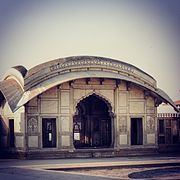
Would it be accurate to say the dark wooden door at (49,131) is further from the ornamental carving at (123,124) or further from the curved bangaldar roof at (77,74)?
the ornamental carving at (123,124)

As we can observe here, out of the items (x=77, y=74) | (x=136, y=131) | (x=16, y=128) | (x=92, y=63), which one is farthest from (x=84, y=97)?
(x=16, y=128)

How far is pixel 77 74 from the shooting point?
1677 centimetres

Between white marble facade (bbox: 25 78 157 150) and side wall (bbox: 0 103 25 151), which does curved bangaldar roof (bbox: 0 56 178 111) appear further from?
side wall (bbox: 0 103 25 151)

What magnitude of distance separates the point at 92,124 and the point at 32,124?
3732 millimetres

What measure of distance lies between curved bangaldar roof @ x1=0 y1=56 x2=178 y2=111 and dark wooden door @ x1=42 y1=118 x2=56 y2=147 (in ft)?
5.03

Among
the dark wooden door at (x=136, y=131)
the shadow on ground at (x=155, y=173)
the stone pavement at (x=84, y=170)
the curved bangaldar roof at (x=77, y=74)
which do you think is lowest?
the shadow on ground at (x=155, y=173)

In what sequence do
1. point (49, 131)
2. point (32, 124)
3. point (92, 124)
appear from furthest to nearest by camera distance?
point (92, 124)
point (49, 131)
point (32, 124)

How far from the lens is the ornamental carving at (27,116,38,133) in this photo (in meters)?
16.5

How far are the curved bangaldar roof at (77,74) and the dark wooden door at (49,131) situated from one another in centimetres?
153

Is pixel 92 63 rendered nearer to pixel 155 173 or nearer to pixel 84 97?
pixel 84 97

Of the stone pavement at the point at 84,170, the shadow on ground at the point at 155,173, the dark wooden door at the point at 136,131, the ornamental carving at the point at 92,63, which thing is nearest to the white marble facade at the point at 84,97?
the dark wooden door at the point at 136,131

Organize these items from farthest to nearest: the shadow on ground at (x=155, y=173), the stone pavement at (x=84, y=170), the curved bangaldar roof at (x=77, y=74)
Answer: the curved bangaldar roof at (x=77, y=74), the shadow on ground at (x=155, y=173), the stone pavement at (x=84, y=170)

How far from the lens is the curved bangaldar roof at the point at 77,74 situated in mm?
16266

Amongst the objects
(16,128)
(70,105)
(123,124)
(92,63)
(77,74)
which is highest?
(92,63)
